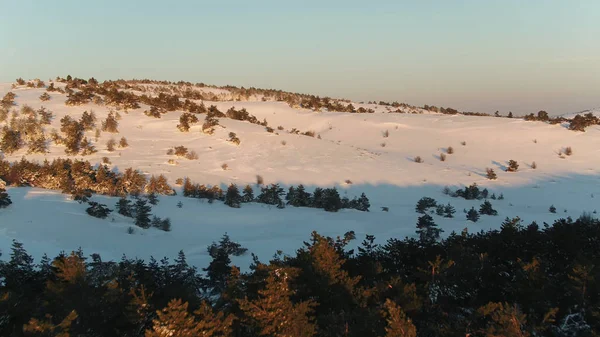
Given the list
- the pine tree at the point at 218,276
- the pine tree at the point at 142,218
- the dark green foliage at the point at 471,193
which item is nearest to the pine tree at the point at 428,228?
the dark green foliage at the point at 471,193

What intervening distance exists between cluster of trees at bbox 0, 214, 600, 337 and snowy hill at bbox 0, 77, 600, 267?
9.86 ft

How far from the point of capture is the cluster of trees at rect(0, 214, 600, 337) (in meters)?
4.01

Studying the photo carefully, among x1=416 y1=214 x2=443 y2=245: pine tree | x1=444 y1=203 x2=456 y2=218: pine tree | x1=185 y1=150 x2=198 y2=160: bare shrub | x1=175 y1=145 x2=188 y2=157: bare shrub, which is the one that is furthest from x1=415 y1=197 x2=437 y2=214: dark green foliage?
x1=175 y1=145 x2=188 y2=157: bare shrub

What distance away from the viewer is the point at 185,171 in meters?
15.8

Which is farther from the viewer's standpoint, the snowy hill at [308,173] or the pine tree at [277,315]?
the snowy hill at [308,173]

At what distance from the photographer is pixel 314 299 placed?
5082mm

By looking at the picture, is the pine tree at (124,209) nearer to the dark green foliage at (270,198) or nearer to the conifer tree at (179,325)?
the dark green foliage at (270,198)

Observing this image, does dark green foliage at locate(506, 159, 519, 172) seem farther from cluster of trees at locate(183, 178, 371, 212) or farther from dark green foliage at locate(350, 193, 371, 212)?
dark green foliage at locate(350, 193, 371, 212)

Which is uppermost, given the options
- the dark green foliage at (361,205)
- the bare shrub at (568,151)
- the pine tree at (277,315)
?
the bare shrub at (568,151)

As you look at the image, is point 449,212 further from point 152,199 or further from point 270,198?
point 152,199

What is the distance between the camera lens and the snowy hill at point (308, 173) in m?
9.23

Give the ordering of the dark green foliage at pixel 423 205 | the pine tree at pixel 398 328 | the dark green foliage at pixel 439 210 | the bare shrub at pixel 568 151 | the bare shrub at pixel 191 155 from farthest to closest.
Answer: the bare shrub at pixel 568 151 < the bare shrub at pixel 191 155 < the dark green foliage at pixel 423 205 < the dark green foliage at pixel 439 210 < the pine tree at pixel 398 328

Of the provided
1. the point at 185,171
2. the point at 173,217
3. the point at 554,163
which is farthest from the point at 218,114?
the point at 554,163

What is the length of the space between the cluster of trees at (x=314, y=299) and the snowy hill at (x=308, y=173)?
3.00 metres
